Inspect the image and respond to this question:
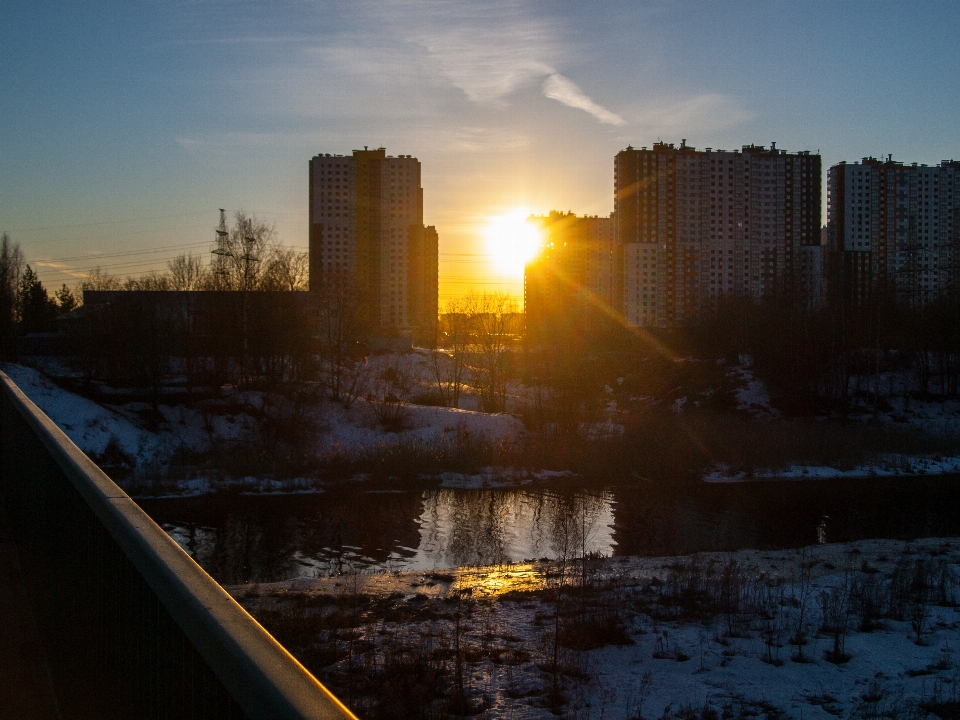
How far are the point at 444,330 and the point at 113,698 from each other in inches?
2145

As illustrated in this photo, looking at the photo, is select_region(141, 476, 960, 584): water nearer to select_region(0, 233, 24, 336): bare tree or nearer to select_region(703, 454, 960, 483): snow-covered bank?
select_region(703, 454, 960, 483): snow-covered bank

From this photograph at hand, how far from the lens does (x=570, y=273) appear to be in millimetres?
88500

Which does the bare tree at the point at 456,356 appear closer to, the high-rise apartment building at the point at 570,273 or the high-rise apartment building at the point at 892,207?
the high-rise apartment building at the point at 570,273

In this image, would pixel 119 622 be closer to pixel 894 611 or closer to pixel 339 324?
pixel 894 611

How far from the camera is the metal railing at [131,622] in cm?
148

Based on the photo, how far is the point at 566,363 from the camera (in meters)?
51.2

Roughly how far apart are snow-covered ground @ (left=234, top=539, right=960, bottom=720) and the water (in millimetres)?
3355

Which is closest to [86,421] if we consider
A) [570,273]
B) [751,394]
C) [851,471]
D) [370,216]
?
[851,471]

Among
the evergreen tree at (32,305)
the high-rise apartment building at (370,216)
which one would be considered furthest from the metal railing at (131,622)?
the high-rise apartment building at (370,216)

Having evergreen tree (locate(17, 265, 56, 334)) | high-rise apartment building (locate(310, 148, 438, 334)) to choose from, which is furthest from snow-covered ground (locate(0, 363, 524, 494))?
high-rise apartment building (locate(310, 148, 438, 334))

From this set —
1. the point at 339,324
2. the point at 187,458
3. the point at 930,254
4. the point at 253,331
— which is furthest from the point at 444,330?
the point at 930,254

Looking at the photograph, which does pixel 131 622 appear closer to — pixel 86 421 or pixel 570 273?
pixel 86 421

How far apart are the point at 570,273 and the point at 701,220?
51.7 feet

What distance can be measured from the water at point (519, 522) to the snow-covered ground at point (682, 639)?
3.35 meters
